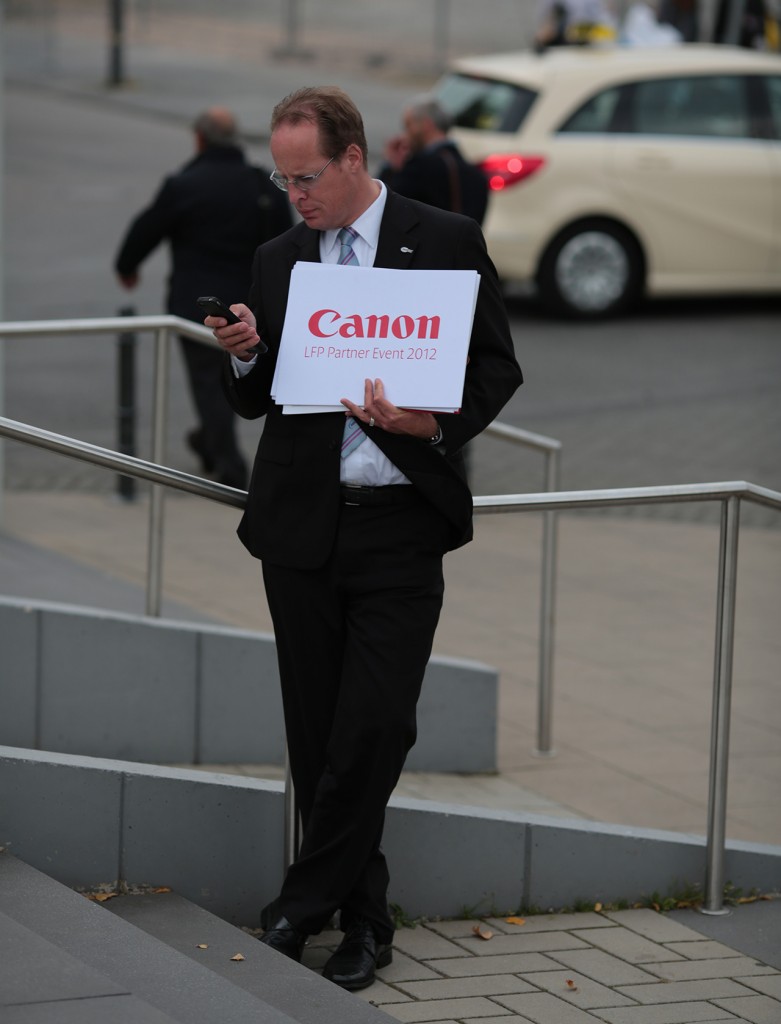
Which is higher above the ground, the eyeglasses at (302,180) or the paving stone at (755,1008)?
the eyeglasses at (302,180)

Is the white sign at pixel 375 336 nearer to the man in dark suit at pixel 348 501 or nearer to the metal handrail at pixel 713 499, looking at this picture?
the man in dark suit at pixel 348 501

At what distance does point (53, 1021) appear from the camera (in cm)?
327

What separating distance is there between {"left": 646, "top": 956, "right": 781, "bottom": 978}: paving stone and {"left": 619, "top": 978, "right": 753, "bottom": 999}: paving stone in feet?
0.11

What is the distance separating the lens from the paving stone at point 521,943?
4.68 meters

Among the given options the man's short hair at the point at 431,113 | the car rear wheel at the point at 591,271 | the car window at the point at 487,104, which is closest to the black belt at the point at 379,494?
the man's short hair at the point at 431,113

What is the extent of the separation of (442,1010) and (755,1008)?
2.48 feet

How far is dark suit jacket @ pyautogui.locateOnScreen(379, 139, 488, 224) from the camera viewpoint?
9633 millimetres

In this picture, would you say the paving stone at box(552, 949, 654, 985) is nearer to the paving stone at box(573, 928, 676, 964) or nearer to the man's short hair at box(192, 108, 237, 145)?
the paving stone at box(573, 928, 676, 964)

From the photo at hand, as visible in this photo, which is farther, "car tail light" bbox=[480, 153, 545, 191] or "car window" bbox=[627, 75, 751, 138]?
"car window" bbox=[627, 75, 751, 138]

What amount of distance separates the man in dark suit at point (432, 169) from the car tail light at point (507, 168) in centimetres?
364

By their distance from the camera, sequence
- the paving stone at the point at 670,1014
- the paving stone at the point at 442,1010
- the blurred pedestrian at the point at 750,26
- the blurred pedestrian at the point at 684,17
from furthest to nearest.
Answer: the blurred pedestrian at the point at 684,17
the blurred pedestrian at the point at 750,26
the paving stone at the point at 670,1014
the paving stone at the point at 442,1010


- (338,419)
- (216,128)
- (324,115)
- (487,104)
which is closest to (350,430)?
(338,419)

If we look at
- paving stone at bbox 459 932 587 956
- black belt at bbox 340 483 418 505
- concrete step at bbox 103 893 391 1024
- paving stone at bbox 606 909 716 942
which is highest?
black belt at bbox 340 483 418 505

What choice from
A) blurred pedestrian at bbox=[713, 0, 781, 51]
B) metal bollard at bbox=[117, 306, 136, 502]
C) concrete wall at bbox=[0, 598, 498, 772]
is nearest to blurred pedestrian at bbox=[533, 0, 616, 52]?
blurred pedestrian at bbox=[713, 0, 781, 51]
